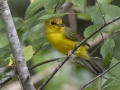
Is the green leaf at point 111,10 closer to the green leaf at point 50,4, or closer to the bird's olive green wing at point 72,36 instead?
the green leaf at point 50,4

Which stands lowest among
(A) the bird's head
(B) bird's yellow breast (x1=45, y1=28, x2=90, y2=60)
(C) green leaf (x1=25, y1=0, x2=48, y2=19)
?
(B) bird's yellow breast (x1=45, y1=28, x2=90, y2=60)

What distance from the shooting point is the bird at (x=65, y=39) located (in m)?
3.08

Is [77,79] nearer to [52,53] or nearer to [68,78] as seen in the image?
[68,78]

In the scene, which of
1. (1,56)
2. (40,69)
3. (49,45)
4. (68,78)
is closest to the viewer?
(1,56)

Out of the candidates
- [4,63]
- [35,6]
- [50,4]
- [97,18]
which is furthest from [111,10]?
[4,63]

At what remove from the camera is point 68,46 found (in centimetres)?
311

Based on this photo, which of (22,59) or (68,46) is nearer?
(22,59)

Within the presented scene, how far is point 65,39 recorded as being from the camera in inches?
124

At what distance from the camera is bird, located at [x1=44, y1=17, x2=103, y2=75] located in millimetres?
3078

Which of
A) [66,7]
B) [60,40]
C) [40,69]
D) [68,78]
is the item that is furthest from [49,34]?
[68,78]

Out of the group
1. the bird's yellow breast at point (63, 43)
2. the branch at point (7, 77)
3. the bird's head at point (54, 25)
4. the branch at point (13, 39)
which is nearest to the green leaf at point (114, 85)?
the branch at point (13, 39)

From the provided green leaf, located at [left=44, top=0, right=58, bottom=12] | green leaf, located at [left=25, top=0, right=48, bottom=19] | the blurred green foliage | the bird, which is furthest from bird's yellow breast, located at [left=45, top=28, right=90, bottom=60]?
green leaf, located at [left=44, top=0, right=58, bottom=12]

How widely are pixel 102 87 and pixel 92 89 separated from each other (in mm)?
105

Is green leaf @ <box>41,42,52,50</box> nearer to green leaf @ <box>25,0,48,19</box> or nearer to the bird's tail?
green leaf @ <box>25,0,48,19</box>
